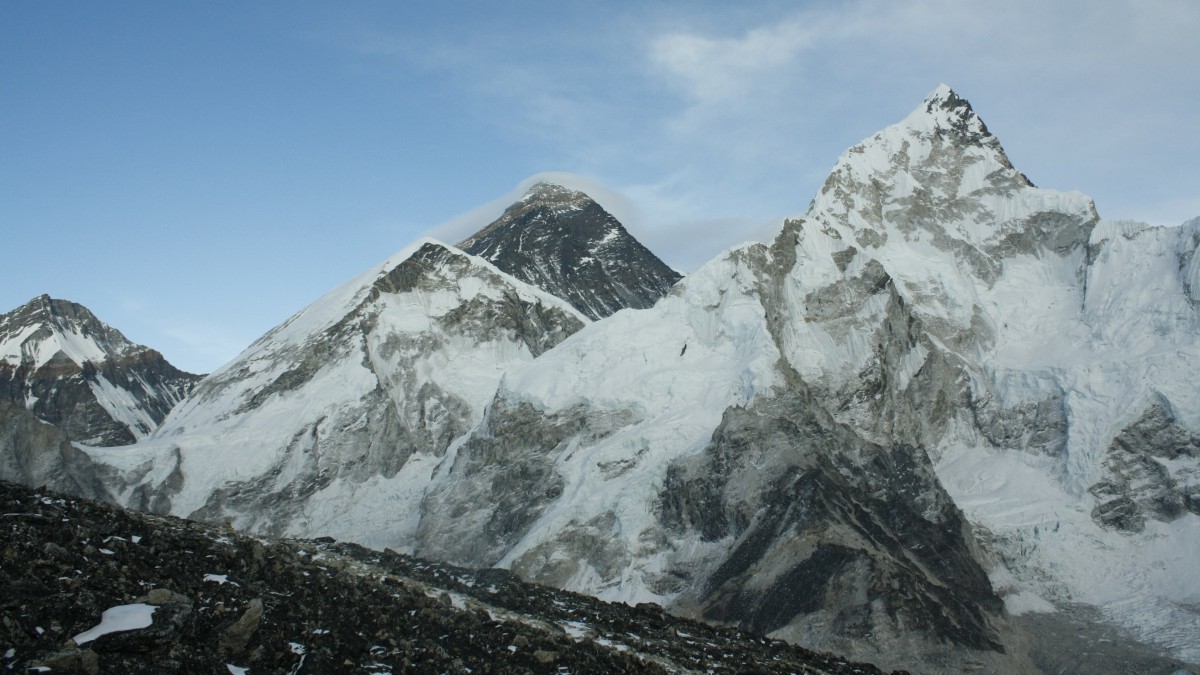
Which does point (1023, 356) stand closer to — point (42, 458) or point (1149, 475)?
point (1149, 475)

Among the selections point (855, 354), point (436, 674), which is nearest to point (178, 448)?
point (855, 354)

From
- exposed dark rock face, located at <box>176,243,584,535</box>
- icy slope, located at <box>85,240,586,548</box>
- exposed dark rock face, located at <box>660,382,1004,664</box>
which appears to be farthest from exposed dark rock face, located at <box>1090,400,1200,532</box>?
icy slope, located at <box>85,240,586,548</box>

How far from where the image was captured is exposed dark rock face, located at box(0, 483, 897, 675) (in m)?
27.1

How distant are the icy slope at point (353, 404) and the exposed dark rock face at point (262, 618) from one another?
2916 inches

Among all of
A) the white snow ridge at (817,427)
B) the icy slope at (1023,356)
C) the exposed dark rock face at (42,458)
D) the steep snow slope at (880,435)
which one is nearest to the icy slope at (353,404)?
the white snow ridge at (817,427)

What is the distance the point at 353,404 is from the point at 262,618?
365ft

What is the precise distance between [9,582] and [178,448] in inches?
4600

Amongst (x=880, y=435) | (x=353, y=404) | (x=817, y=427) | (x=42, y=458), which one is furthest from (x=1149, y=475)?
(x=42, y=458)

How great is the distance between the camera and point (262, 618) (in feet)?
110

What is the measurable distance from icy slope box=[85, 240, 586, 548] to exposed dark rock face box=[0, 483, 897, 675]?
243 ft

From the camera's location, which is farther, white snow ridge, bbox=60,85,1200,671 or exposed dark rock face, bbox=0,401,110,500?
exposed dark rock face, bbox=0,401,110,500

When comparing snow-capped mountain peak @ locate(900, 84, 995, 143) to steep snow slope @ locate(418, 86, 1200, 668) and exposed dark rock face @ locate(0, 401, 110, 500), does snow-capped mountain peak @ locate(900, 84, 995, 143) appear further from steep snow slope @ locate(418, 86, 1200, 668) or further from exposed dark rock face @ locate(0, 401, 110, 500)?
exposed dark rock face @ locate(0, 401, 110, 500)

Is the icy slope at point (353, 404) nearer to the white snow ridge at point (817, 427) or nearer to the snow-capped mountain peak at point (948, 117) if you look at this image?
the white snow ridge at point (817, 427)

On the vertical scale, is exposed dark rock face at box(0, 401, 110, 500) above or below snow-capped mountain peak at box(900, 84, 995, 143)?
below
